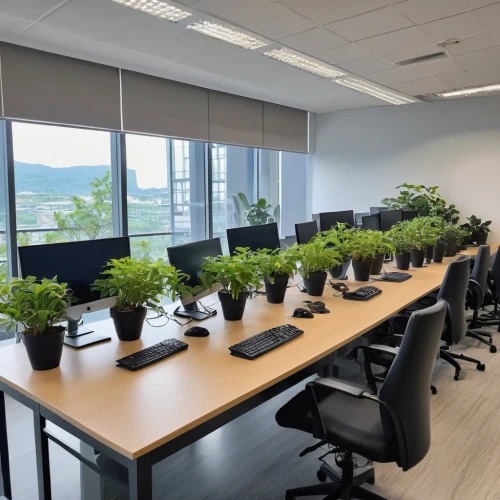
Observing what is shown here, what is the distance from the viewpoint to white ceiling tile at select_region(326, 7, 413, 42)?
126 inches

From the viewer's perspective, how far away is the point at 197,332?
218cm

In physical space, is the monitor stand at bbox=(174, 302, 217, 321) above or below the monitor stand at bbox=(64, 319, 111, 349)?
above

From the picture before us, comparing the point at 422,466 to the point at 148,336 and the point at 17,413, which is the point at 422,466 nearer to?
the point at 148,336

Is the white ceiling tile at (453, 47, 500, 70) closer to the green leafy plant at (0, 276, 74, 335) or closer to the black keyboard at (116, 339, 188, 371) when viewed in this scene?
the black keyboard at (116, 339, 188, 371)

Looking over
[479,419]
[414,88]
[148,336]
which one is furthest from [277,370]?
[414,88]

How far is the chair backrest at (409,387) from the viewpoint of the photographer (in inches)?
62.3

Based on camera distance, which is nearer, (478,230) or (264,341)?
(264,341)

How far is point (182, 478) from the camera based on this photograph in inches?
88.4

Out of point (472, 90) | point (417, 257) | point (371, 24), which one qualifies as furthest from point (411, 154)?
point (371, 24)

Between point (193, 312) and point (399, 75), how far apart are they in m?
3.86

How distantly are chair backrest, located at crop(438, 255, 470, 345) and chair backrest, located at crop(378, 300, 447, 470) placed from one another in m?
1.13

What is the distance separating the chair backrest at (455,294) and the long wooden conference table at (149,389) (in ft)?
2.38

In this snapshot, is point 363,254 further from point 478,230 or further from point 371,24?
point 478,230

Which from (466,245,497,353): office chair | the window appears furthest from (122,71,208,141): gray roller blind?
(466,245,497,353): office chair
